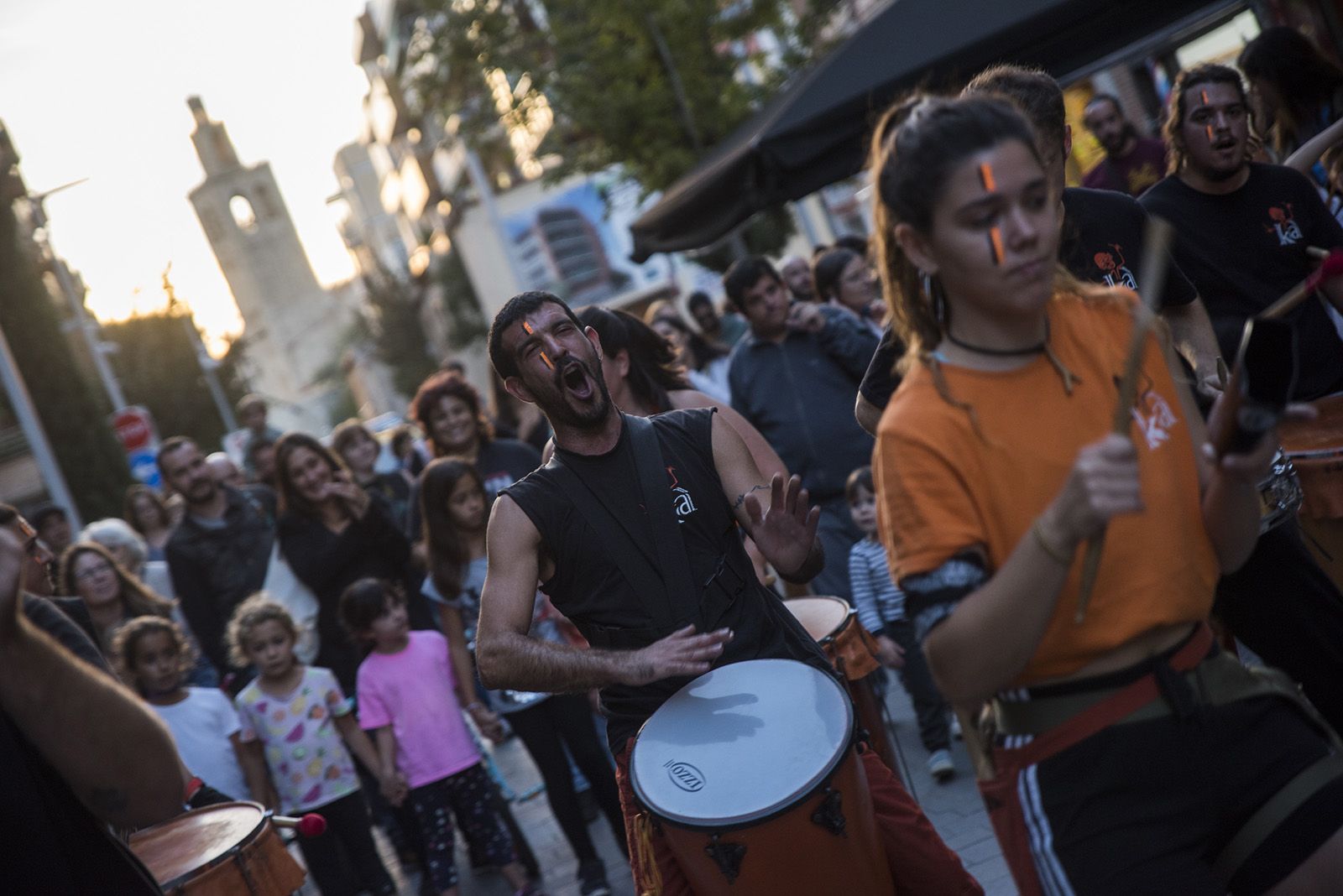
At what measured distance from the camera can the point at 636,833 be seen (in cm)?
335

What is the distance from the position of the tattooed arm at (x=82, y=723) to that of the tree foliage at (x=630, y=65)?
12648mm

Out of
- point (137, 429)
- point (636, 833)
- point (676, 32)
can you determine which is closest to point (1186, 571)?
point (636, 833)

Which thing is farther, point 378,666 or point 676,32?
point 676,32

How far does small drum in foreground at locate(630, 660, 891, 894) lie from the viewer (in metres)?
2.99

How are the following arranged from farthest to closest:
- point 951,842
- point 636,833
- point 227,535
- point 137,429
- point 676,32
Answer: point 137,429 < point 676,32 < point 227,535 < point 951,842 < point 636,833

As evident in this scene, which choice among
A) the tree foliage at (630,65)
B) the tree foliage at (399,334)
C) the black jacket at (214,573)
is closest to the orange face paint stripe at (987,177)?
the black jacket at (214,573)

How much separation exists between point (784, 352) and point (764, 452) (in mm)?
2818

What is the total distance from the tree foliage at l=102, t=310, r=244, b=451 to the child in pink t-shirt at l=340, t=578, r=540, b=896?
35801 millimetres

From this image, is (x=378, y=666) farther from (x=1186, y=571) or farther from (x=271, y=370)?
(x=271, y=370)

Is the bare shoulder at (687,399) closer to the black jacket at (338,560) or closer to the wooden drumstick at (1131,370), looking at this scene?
the black jacket at (338,560)

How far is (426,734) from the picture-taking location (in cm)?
668

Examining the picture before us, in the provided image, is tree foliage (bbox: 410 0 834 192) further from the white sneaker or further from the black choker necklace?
the black choker necklace

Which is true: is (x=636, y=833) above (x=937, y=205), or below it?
below

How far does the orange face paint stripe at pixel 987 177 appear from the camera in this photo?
7.29 feet
